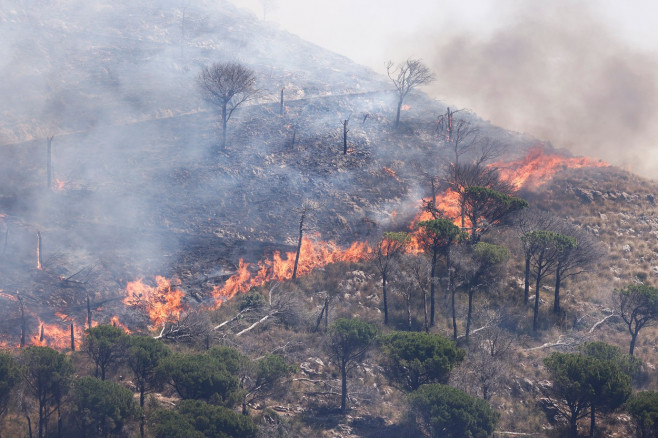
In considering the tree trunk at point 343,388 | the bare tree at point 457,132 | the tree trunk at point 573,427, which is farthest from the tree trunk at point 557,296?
the bare tree at point 457,132

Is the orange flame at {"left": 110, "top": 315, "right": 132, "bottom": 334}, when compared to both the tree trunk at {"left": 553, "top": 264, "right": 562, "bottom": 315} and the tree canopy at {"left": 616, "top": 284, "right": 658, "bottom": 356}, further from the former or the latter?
the tree canopy at {"left": 616, "top": 284, "right": 658, "bottom": 356}

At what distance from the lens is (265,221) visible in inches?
2242

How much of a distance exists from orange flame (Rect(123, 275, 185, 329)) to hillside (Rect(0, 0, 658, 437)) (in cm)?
17

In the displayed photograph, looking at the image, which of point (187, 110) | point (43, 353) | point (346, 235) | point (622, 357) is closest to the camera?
point (43, 353)

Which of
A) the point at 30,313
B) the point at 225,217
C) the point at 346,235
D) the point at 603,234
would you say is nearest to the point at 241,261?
the point at 225,217

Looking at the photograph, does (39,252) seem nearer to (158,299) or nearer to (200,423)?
(158,299)

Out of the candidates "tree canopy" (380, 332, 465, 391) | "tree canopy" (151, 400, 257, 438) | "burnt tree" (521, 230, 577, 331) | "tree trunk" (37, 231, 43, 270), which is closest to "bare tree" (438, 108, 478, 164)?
"burnt tree" (521, 230, 577, 331)

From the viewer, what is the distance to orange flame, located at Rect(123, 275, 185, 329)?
45.6 metres

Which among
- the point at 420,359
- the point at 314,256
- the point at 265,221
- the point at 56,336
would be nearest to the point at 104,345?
the point at 56,336

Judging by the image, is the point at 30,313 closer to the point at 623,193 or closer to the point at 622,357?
the point at 622,357

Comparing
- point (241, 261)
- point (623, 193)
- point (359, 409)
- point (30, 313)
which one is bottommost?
point (359, 409)

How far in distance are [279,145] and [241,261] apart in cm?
1949

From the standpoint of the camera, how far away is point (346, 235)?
56594 mm

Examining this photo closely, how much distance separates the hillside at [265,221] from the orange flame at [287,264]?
0.19 m
